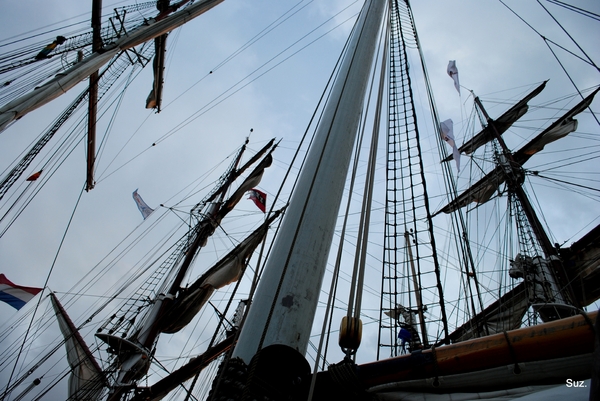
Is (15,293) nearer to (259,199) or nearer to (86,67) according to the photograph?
(86,67)

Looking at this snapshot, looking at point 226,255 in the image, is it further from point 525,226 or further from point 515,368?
point 515,368

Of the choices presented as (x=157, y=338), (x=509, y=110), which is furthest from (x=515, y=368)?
(x=509, y=110)

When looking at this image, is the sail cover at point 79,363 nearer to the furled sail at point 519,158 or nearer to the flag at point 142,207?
the flag at point 142,207

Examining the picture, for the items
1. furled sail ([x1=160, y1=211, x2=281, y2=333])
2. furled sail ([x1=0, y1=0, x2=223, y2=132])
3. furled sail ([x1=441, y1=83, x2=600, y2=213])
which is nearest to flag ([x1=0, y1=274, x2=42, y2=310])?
furled sail ([x1=160, y1=211, x2=281, y2=333])

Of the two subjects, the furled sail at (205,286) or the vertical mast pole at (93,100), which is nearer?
the vertical mast pole at (93,100)

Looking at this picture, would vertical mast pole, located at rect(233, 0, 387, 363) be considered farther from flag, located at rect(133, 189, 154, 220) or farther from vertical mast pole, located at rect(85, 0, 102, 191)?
flag, located at rect(133, 189, 154, 220)

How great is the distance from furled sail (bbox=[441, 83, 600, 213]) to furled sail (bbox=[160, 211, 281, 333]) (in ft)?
30.2

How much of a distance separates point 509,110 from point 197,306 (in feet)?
60.4

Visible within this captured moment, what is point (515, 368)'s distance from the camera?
1.39m

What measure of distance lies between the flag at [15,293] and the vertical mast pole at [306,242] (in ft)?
32.0

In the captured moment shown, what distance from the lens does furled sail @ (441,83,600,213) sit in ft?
49.8

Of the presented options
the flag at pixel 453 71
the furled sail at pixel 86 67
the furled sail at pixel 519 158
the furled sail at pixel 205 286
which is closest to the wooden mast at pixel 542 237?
the furled sail at pixel 519 158

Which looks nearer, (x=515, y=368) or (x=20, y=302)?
(x=515, y=368)

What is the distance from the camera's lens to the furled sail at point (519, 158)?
15.2 m
